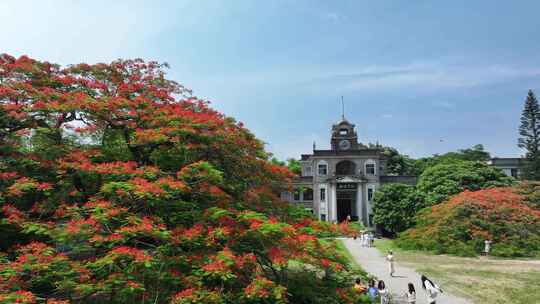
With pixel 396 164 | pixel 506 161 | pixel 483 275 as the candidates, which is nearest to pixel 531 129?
pixel 506 161

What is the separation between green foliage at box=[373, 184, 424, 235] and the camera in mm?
28719

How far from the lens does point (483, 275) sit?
14.7 m

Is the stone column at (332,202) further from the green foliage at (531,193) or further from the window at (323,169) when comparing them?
the green foliage at (531,193)

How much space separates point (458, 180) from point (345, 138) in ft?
37.7

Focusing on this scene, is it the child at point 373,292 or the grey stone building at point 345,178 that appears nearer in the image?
Answer: the child at point 373,292

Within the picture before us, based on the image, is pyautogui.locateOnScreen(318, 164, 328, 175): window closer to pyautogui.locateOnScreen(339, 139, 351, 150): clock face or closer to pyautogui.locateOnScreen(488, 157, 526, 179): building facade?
pyautogui.locateOnScreen(339, 139, 351, 150): clock face

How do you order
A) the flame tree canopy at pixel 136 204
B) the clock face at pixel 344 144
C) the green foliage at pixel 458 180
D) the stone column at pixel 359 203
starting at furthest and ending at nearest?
the clock face at pixel 344 144
the stone column at pixel 359 203
the green foliage at pixel 458 180
the flame tree canopy at pixel 136 204

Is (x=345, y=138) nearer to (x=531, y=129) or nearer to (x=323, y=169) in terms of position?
(x=323, y=169)

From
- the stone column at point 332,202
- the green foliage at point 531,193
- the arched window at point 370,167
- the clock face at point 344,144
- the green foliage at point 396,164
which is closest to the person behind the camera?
the green foliage at point 531,193

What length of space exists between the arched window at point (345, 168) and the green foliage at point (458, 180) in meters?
7.29

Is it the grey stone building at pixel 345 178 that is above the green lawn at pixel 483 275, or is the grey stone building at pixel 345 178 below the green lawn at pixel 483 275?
above

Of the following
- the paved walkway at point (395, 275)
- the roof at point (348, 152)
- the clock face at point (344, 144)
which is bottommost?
the paved walkway at point (395, 275)

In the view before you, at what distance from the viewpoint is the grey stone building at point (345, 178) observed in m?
35.0

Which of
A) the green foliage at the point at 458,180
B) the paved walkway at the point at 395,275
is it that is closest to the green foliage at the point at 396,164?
the green foliage at the point at 458,180
